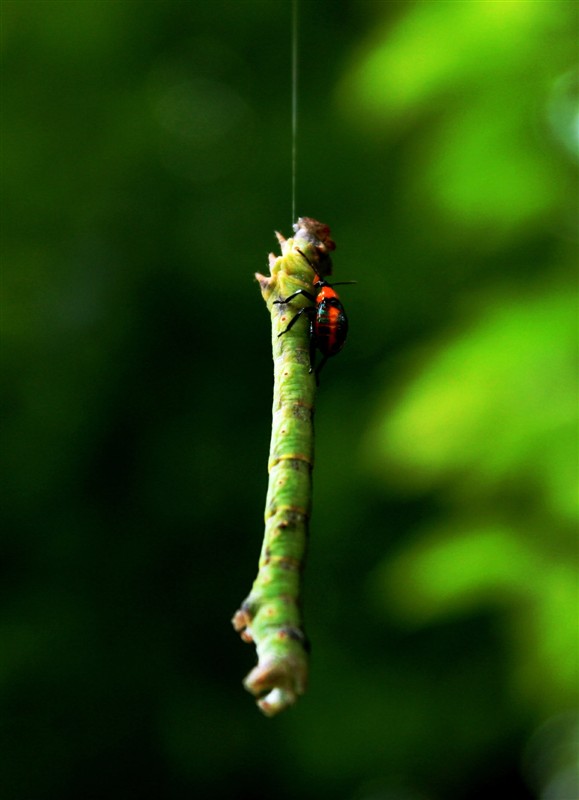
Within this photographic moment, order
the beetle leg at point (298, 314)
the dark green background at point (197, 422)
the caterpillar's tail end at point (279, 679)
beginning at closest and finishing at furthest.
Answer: the caterpillar's tail end at point (279, 679) → the beetle leg at point (298, 314) → the dark green background at point (197, 422)

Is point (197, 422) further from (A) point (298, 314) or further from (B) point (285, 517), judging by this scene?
(B) point (285, 517)

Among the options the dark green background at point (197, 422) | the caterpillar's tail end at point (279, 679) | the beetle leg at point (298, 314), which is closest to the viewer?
the caterpillar's tail end at point (279, 679)

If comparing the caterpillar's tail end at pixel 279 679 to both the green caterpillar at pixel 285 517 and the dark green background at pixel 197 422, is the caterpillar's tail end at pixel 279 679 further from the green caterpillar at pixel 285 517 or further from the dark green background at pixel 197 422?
the dark green background at pixel 197 422

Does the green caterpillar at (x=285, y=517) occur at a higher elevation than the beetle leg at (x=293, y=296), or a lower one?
lower

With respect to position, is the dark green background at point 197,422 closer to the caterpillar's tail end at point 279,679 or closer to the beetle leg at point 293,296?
the beetle leg at point 293,296

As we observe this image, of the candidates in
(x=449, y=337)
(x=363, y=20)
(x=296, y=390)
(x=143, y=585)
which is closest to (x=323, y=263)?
(x=296, y=390)

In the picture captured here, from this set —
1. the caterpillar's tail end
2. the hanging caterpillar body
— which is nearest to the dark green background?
the hanging caterpillar body

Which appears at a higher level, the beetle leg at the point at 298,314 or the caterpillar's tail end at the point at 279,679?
the beetle leg at the point at 298,314

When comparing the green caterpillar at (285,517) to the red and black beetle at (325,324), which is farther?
the red and black beetle at (325,324)

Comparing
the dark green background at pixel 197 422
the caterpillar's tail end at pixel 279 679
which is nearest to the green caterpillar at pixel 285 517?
the caterpillar's tail end at pixel 279 679

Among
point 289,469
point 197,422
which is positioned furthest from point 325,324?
point 197,422
